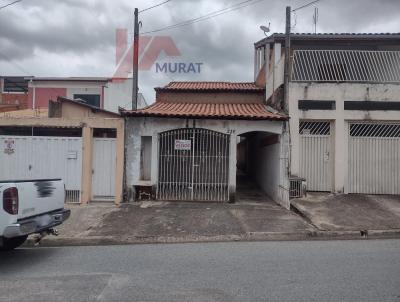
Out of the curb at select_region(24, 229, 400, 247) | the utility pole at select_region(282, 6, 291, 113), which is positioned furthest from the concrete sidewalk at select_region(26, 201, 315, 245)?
the utility pole at select_region(282, 6, 291, 113)

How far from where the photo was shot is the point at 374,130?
1277 centimetres

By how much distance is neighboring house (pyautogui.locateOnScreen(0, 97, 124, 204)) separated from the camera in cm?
1190

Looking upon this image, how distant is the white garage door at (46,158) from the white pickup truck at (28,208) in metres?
4.65

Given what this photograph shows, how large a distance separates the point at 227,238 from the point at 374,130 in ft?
22.8

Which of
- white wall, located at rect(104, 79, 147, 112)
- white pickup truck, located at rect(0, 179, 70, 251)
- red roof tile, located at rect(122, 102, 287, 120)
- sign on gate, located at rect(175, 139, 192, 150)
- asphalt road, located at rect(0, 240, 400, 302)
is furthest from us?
white wall, located at rect(104, 79, 147, 112)

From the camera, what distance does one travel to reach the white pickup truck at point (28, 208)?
224 inches

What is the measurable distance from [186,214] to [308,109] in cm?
532

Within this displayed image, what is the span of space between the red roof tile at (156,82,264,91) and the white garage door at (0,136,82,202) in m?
5.20

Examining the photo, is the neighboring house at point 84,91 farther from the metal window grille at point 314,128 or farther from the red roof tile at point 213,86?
the metal window grille at point 314,128

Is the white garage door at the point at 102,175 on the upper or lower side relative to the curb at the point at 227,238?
upper

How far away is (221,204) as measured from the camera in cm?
1191

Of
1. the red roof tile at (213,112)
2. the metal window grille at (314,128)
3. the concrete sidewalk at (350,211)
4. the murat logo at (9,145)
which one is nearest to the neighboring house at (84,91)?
the red roof tile at (213,112)

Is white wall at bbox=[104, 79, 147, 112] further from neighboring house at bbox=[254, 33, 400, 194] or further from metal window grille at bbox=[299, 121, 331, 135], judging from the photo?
metal window grille at bbox=[299, 121, 331, 135]

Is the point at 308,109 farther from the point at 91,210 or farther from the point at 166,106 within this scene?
the point at 91,210
